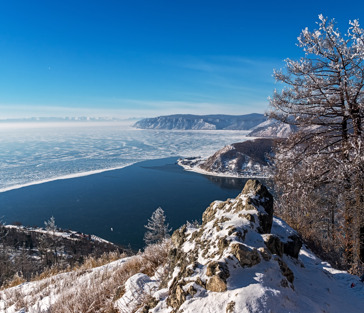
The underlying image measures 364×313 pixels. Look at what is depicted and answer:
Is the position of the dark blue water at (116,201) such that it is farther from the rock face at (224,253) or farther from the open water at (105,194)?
the rock face at (224,253)

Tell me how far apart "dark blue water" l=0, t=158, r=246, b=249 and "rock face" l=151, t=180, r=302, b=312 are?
4596 centimetres

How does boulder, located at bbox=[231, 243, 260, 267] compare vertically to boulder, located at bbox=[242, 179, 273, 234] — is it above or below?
below

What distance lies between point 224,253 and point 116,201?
68.0 metres

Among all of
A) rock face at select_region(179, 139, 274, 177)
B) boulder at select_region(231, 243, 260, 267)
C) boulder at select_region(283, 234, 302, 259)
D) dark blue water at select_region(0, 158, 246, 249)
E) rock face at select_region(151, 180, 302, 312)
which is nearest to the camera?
rock face at select_region(151, 180, 302, 312)

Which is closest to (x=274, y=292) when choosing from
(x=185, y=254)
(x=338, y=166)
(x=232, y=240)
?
(x=232, y=240)

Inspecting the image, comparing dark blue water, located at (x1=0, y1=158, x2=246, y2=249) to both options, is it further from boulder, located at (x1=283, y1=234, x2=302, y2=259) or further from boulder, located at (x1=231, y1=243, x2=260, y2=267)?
boulder, located at (x1=231, y1=243, x2=260, y2=267)

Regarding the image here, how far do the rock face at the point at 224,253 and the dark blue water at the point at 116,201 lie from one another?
46.0 meters

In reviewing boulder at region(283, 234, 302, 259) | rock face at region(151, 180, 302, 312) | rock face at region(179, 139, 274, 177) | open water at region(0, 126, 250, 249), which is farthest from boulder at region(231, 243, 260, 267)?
rock face at region(179, 139, 274, 177)

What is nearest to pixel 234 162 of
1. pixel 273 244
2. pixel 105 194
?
pixel 105 194

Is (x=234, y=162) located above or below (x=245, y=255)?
below

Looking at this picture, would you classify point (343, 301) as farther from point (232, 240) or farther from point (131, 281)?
point (131, 281)

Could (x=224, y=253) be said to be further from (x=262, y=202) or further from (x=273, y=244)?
(x=262, y=202)

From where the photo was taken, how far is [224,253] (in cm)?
325

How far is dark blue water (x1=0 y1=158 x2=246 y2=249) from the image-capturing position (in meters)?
55.3
